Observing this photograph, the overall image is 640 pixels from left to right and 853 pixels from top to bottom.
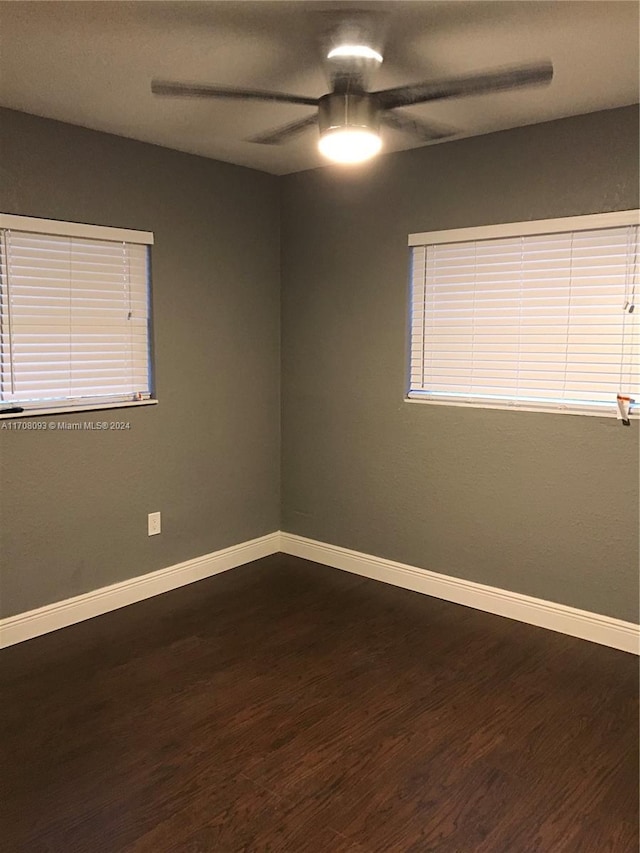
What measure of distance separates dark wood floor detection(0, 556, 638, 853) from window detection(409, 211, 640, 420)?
118 centimetres

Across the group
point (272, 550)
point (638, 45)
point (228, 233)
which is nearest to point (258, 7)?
point (638, 45)

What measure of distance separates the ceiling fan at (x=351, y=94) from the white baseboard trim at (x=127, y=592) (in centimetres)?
238

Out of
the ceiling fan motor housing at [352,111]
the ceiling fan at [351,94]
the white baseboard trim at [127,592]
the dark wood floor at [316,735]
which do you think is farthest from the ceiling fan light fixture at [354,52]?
the white baseboard trim at [127,592]

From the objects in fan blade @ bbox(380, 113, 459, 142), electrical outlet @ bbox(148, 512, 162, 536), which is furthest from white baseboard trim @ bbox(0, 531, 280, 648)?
fan blade @ bbox(380, 113, 459, 142)

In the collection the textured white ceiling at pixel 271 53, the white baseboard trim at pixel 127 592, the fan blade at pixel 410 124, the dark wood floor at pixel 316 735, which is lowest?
the dark wood floor at pixel 316 735

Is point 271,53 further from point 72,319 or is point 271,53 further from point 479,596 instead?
point 479,596

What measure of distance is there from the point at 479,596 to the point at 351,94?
249 centimetres

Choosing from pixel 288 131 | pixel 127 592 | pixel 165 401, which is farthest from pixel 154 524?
pixel 288 131

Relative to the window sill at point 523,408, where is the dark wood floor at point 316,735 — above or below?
below

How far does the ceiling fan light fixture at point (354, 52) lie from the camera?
88.7 inches

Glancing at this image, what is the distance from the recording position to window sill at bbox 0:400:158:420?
308cm

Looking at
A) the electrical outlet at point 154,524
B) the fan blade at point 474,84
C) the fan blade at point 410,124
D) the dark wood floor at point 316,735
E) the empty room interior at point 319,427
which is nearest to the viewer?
the fan blade at point 474,84

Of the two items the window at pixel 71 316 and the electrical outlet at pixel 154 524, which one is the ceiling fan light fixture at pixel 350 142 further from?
the electrical outlet at pixel 154 524

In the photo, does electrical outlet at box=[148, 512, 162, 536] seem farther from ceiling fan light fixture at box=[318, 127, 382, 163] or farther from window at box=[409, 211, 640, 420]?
ceiling fan light fixture at box=[318, 127, 382, 163]
